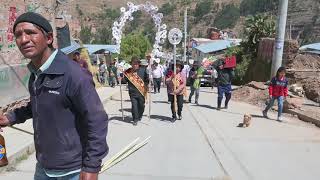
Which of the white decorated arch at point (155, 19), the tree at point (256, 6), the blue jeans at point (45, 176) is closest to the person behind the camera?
the blue jeans at point (45, 176)

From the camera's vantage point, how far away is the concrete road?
24.0 feet

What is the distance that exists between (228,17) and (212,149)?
126 m

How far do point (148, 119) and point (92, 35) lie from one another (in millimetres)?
105714

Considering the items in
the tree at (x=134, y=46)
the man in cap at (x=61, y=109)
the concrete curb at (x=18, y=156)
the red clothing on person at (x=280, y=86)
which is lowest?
the tree at (x=134, y=46)

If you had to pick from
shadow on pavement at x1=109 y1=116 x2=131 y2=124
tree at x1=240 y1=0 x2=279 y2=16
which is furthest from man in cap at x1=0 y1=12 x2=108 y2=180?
tree at x1=240 y1=0 x2=279 y2=16

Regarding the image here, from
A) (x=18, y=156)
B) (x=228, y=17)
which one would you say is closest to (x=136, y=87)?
(x=18, y=156)

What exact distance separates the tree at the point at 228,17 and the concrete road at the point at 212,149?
11862 cm

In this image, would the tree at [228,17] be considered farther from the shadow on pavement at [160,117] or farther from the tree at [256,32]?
the shadow on pavement at [160,117]

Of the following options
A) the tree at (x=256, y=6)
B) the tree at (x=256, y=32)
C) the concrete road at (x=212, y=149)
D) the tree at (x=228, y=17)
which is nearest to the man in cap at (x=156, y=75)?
the concrete road at (x=212, y=149)

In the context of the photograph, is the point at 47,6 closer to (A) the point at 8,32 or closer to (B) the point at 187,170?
(A) the point at 8,32

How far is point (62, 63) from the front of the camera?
289cm

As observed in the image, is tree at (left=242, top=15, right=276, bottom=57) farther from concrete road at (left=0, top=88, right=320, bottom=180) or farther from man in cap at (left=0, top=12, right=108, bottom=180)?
man in cap at (left=0, top=12, right=108, bottom=180)

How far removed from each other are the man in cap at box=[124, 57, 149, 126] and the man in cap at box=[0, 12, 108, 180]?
362 inches

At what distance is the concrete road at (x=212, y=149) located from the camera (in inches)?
288
